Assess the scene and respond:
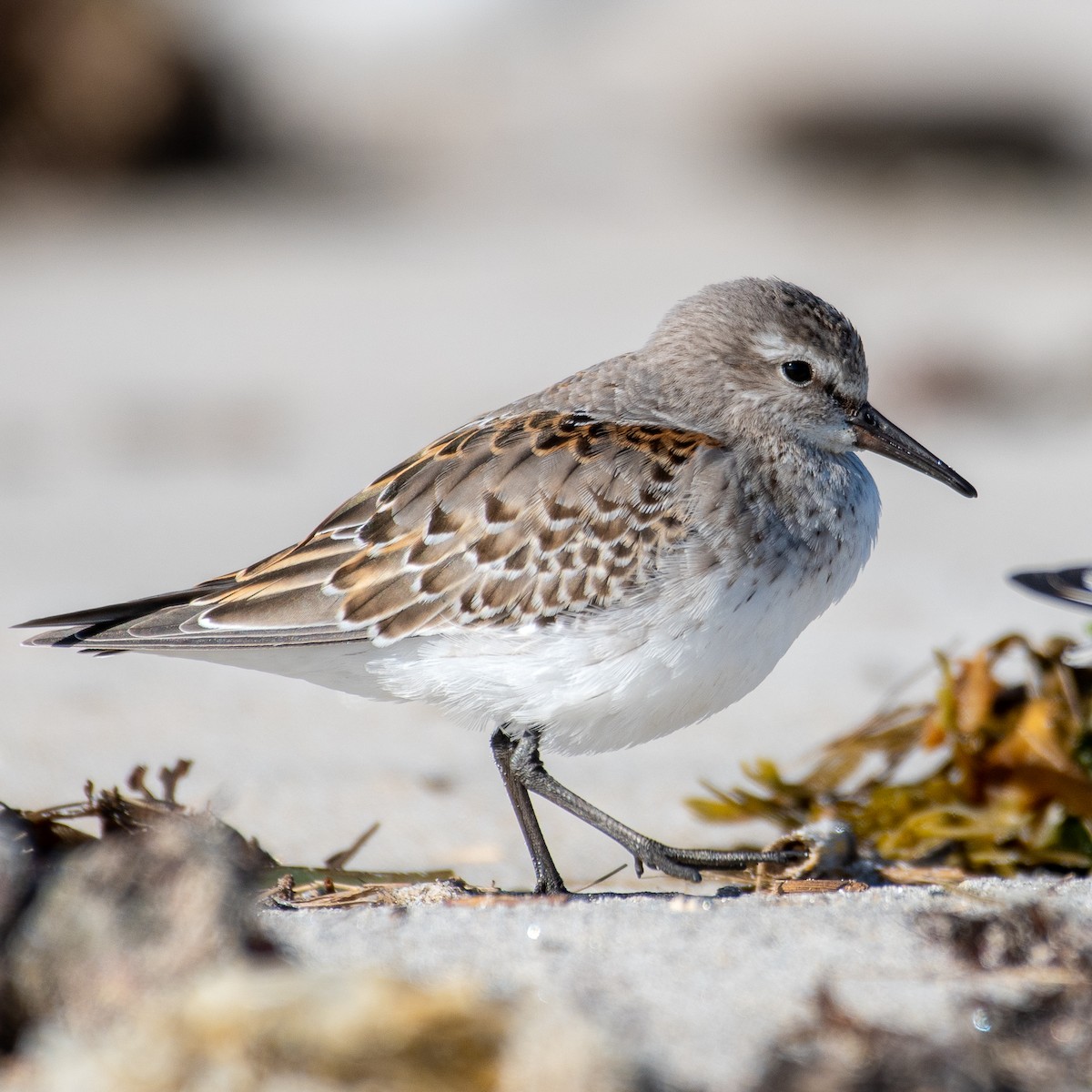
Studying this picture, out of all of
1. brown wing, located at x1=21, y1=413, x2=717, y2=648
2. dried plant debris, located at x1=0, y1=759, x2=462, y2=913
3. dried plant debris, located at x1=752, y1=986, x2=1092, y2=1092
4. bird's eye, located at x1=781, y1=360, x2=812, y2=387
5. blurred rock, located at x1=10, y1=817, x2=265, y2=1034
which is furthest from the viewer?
bird's eye, located at x1=781, y1=360, x2=812, y2=387

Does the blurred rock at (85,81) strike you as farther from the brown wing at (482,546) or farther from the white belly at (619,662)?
the white belly at (619,662)

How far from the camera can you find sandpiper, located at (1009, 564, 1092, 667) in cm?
391

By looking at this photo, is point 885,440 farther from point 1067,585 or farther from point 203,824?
point 203,824

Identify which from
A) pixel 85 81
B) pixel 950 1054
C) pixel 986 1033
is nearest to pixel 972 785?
pixel 986 1033

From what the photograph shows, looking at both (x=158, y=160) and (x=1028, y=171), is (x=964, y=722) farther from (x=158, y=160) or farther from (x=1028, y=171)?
(x=158, y=160)

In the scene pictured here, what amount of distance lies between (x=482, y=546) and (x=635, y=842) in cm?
73

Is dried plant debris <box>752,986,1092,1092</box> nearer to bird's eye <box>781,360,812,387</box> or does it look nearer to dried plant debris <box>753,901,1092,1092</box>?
dried plant debris <box>753,901,1092,1092</box>

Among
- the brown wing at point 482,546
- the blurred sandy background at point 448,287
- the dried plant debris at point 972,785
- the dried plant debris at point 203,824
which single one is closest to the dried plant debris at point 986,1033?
the dried plant debris at point 972,785

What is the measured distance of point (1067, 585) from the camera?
396cm

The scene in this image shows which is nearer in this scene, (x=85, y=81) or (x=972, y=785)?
(x=972, y=785)

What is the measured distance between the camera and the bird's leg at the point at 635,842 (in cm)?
360

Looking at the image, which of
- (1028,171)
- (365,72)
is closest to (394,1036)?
(1028,171)

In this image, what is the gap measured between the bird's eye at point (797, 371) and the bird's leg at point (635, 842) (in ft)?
3.52

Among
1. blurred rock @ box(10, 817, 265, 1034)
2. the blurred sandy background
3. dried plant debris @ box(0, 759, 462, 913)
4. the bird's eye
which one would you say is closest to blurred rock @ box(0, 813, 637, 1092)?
blurred rock @ box(10, 817, 265, 1034)
